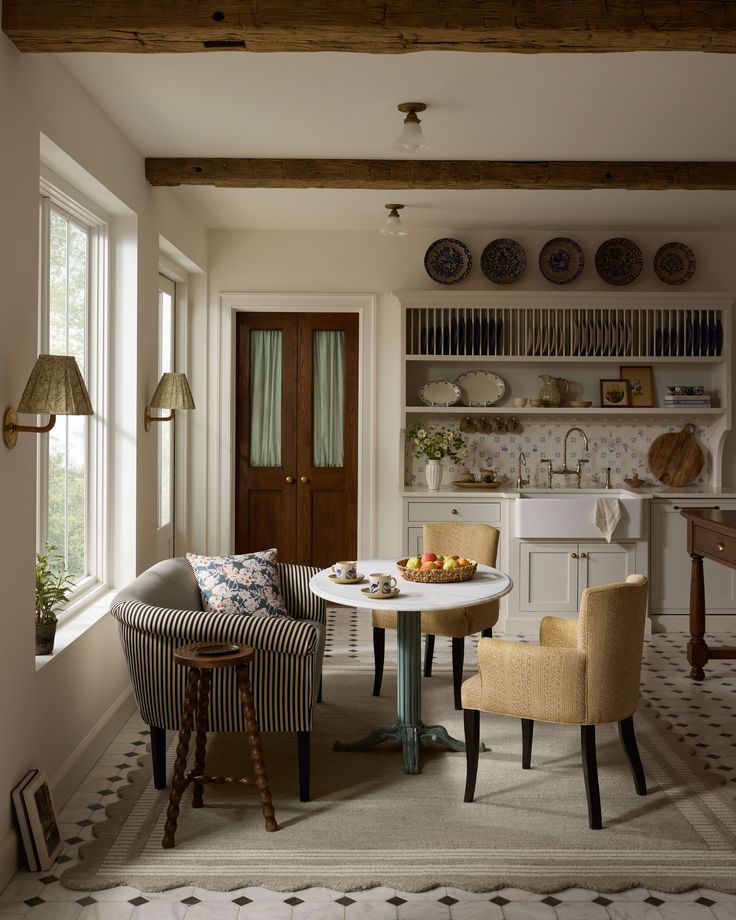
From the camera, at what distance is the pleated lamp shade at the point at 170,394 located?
184 inches

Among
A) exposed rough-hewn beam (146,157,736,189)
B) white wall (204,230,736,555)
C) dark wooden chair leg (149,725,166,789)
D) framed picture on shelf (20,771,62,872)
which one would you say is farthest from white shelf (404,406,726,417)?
framed picture on shelf (20,771,62,872)

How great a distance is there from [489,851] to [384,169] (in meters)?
3.26

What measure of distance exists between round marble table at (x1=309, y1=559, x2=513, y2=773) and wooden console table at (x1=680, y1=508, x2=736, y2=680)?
56.4 inches

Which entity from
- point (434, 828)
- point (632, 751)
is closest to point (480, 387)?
point (632, 751)

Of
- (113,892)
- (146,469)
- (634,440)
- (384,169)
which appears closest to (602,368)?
(634,440)

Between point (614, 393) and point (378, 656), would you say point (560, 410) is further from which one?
point (378, 656)

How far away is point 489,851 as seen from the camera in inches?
120

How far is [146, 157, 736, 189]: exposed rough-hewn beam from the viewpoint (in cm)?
473

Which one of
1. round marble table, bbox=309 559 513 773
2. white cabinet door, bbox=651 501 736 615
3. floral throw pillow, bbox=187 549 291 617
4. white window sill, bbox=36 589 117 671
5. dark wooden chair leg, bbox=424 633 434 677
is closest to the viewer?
white window sill, bbox=36 589 117 671

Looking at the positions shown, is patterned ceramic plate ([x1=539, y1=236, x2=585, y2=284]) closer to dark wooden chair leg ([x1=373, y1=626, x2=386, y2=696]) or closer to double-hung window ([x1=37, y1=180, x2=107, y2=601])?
dark wooden chair leg ([x1=373, y1=626, x2=386, y2=696])

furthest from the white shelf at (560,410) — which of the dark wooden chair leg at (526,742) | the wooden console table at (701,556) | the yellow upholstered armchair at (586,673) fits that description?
the yellow upholstered armchair at (586,673)

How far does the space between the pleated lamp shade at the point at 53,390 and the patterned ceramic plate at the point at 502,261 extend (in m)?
4.06

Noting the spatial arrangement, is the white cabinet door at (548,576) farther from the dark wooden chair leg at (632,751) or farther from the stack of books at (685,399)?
the dark wooden chair leg at (632,751)

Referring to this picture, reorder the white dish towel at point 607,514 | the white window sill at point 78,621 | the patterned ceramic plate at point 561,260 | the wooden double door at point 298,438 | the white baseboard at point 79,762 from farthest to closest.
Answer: the wooden double door at point 298,438 → the patterned ceramic plate at point 561,260 → the white dish towel at point 607,514 → the white window sill at point 78,621 → the white baseboard at point 79,762
